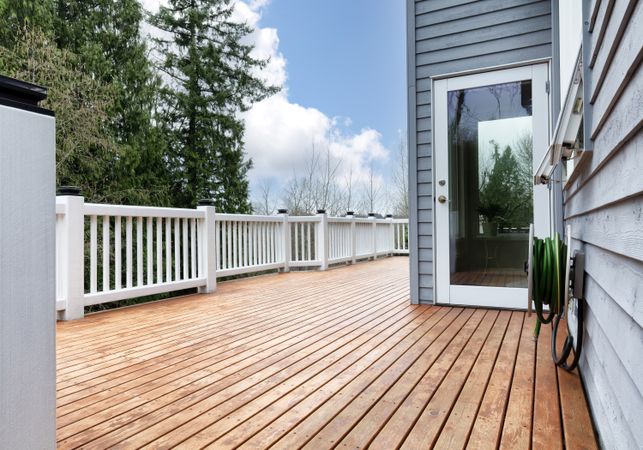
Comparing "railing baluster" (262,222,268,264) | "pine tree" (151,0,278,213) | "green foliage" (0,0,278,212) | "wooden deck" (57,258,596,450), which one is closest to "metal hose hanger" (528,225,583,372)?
"wooden deck" (57,258,596,450)

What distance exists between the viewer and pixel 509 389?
177 centimetres

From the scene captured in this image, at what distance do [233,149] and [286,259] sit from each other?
346 inches

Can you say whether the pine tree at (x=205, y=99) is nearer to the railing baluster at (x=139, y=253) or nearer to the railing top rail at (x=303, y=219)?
the railing top rail at (x=303, y=219)

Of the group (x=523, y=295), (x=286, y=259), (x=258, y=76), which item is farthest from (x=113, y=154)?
(x=523, y=295)

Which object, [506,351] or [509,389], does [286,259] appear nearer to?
[506,351]

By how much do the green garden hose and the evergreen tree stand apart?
1119cm

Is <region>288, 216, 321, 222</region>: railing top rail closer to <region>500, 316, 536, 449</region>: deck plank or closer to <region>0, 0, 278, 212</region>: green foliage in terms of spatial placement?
<region>500, 316, 536, 449</region>: deck plank

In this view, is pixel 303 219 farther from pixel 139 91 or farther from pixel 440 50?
pixel 139 91

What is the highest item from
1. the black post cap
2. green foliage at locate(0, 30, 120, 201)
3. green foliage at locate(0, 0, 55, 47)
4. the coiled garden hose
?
green foliage at locate(0, 0, 55, 47)

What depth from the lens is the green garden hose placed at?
1836 mm

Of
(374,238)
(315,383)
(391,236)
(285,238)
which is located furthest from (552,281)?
(391,236)

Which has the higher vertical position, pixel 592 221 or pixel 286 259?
pixel 592 221

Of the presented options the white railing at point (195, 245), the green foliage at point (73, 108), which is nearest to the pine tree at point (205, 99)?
the green foliage at point (73, 108)

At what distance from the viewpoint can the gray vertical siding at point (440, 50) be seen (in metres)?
3.38
